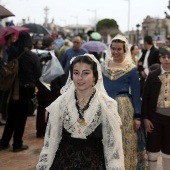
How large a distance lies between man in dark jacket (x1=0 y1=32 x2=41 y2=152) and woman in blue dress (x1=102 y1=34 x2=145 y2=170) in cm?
155

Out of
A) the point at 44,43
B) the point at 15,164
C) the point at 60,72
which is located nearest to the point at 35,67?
the point at 60,72

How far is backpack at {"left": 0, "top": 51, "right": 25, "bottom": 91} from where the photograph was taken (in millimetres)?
5160

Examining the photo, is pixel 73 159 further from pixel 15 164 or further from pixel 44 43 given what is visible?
pixel 44 43

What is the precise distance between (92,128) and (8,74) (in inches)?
107

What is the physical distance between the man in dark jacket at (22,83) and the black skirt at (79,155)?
269 centimetres

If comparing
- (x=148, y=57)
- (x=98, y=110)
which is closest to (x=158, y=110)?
(x=98, y=110)

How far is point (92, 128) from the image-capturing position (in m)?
2.74

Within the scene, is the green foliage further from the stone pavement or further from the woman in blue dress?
the woman in blue dress

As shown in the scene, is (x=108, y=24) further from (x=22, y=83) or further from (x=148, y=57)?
(x=22, y=83)

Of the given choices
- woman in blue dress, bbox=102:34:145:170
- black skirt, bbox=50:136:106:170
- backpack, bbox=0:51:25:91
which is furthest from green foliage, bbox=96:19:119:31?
black skirt, bbox=50:136:106:170

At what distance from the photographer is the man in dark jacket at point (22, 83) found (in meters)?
5.30

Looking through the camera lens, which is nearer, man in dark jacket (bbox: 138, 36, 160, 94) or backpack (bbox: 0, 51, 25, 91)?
backpack (bbox: 0, 51, 25, 91)

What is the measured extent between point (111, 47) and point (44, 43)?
3.26 metres

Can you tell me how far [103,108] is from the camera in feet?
9.11
